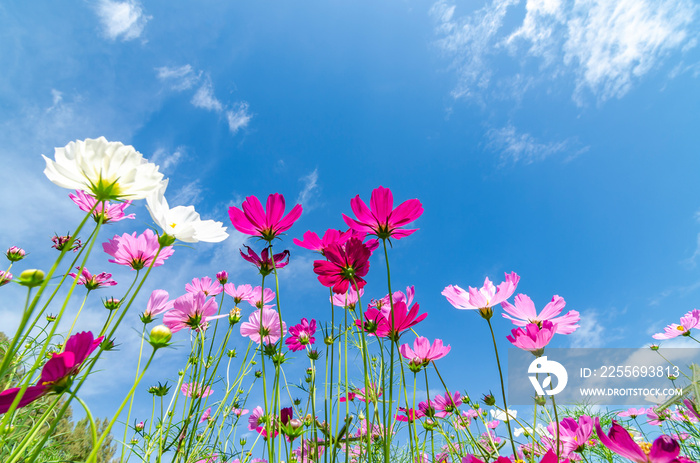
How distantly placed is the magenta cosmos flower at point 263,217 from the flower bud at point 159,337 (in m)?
0.34

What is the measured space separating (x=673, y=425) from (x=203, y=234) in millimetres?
3225

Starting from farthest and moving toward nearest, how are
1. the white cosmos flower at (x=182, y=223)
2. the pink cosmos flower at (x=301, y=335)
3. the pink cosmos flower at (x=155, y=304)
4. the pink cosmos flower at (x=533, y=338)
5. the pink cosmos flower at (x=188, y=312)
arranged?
1. the pink cosmos flower at (x=301, y=335)
2. the pink cosmos flower at (x=155, y=304)
3. the pink cosmos flower at (x=188, y=312)
4. the pink cosmos flower at (x=533, y=338)
5. the white cosmos flower at (x=182, y=223)

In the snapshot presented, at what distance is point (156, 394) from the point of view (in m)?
1.62

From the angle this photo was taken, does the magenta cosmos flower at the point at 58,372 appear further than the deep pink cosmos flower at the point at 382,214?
No

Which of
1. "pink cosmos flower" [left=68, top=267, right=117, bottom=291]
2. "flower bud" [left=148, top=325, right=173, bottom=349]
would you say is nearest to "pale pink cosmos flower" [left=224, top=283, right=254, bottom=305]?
"pink cosmos flower" [left=68, top=267, right=117, bottom=291]

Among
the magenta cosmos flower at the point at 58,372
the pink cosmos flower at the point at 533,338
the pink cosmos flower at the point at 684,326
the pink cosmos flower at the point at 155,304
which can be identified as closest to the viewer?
the magenta cosmos flower at the point at 58,372

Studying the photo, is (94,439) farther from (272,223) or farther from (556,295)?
(556,295)

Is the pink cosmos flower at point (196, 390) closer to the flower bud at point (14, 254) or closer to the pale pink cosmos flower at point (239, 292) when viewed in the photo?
the pale pink cosmos flower at point (239, 292)

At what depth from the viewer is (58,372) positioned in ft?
1.53

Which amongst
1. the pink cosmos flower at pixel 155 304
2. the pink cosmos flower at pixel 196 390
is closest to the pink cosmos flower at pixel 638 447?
the pink cosmos flower at pixel 196 390

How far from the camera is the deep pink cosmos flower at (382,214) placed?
32.3 inches

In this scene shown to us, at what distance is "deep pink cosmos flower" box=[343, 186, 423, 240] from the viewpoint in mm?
820

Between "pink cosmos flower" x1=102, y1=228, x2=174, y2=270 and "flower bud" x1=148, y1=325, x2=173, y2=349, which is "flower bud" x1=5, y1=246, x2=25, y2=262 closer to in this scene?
"pink cosmos flower" x1=102, y1=228, x2=174, y2=270

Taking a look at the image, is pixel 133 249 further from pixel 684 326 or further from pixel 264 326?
pixel 684 326
